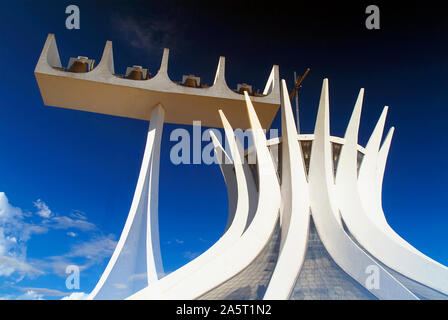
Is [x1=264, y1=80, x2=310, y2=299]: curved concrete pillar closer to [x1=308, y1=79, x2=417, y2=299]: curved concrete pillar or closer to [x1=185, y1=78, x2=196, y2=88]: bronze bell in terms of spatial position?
[x1=308, y1=79, x2=417, y2=299]: curved concrete pillar

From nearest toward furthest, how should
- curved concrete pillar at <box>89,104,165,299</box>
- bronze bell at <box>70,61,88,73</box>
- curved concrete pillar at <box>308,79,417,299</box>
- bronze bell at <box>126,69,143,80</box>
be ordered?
1. curved concrete pillar at <box>308,79,417,299</box>
2. curved concrete pillar at <box>89,104,165,299</box>
3. bronze bell at <box>70,61,88,73</box>
4. bronze bell at <box>126,69,143,80</box>

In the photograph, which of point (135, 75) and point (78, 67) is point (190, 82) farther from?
point (78, 67)

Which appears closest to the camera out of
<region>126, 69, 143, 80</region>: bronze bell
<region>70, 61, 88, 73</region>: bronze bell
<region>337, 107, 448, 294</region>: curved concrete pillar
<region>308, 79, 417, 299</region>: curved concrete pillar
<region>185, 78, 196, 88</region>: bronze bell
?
<region>308, 79, 417, 299</region>: curved concrete pillar

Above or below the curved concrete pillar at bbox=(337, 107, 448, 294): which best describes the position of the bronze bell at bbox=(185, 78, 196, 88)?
above

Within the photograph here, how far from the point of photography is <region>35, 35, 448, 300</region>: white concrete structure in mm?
7094

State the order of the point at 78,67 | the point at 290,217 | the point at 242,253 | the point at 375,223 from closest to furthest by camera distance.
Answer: the point at 242,253 < the point at 290,217 < the point at 375,223 < the point at 78,67

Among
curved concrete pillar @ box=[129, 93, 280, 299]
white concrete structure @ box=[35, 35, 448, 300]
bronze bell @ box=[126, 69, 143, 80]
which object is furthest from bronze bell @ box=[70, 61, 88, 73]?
curved concrete pillar @ box=[129, 93, 280, 299]

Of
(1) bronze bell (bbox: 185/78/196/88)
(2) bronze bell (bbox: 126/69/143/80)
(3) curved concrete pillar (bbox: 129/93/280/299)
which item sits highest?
(2) bronze bell (bbox: 126/69/143/80)

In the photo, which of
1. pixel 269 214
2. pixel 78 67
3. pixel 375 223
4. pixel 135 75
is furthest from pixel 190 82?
pixel 375 223

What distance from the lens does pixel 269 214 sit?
369 inches

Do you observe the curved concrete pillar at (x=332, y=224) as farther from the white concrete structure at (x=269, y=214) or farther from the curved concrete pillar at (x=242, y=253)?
the curved concrete pillar at (x=242, y=253)

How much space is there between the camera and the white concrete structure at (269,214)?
709cm
